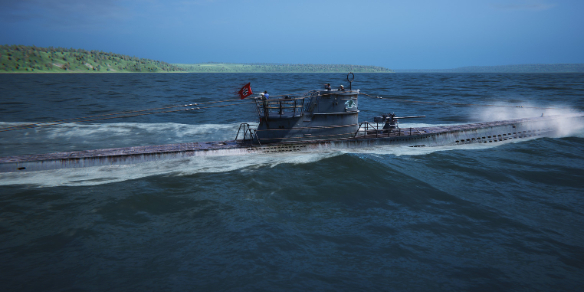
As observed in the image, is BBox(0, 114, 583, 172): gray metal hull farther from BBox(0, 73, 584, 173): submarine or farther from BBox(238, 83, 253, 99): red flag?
BBox(238, 83, 253, 99): red flag

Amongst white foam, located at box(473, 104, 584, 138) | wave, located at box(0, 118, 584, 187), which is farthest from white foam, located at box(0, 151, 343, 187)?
white foam, located at box(473, 104, 584, 138)

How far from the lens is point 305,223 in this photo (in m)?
12.9

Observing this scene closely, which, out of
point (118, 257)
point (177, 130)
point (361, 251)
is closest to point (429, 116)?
point (177, 130)

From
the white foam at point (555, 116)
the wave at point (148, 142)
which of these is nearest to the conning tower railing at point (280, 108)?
the wave at point (148, 142)

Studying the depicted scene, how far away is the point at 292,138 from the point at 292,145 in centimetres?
Result: 61

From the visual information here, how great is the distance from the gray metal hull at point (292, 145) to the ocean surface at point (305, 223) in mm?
667

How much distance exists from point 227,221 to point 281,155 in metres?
9.58

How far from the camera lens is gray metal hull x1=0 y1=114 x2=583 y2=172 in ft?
65.5

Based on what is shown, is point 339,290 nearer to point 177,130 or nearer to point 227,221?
point 227,221

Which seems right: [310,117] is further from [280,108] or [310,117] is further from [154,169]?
[154,169]

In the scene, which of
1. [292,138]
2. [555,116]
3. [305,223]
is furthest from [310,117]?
[555,116]

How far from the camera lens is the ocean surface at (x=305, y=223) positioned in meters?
9.81

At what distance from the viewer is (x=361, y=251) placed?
433 inches

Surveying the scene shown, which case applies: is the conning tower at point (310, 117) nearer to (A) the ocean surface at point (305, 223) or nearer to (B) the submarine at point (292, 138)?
(B) the submarine at point (292, 138)
